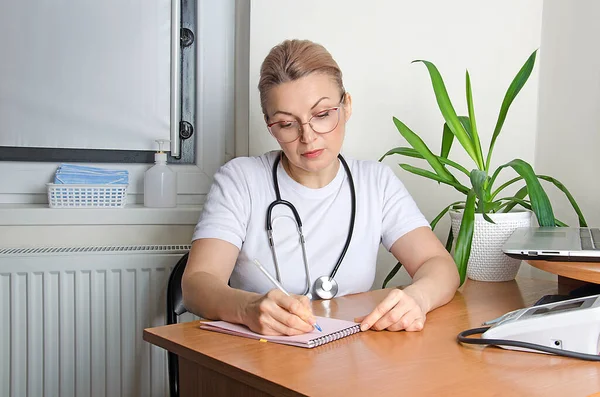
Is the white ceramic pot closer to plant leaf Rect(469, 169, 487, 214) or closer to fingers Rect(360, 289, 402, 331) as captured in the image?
plant leaf Rect(469, 169, 487, 214)

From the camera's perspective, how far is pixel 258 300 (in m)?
1.19

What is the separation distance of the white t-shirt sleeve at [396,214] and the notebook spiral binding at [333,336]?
0.52 meters

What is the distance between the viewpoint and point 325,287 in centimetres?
154

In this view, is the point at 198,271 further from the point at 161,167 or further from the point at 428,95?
the point at 428,95

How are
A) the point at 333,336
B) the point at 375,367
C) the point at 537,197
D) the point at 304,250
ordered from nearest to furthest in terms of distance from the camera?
the point at 375,367 → the point at 333,336 → the point at 304,250 → the point at 537,197

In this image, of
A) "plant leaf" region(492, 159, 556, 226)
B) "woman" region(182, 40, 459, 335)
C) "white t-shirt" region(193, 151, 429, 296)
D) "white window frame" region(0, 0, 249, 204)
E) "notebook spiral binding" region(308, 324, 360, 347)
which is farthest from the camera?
"white window frame" region(0, 0, 249, 204)

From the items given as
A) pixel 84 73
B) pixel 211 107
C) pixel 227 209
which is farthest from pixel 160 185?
pixel 227 209

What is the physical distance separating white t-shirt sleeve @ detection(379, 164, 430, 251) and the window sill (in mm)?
718

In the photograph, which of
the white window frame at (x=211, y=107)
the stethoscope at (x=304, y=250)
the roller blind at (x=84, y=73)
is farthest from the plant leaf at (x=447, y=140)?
the roller blind at (x=84, y=73)

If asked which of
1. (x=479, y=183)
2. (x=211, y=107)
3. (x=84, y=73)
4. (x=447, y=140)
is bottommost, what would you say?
(x=479, y=183)

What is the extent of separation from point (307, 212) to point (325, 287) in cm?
22

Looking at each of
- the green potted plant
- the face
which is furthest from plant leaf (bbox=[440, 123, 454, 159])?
the face

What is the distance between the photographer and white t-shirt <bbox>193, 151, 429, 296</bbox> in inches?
63.4

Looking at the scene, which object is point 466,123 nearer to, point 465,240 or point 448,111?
point 448,111
